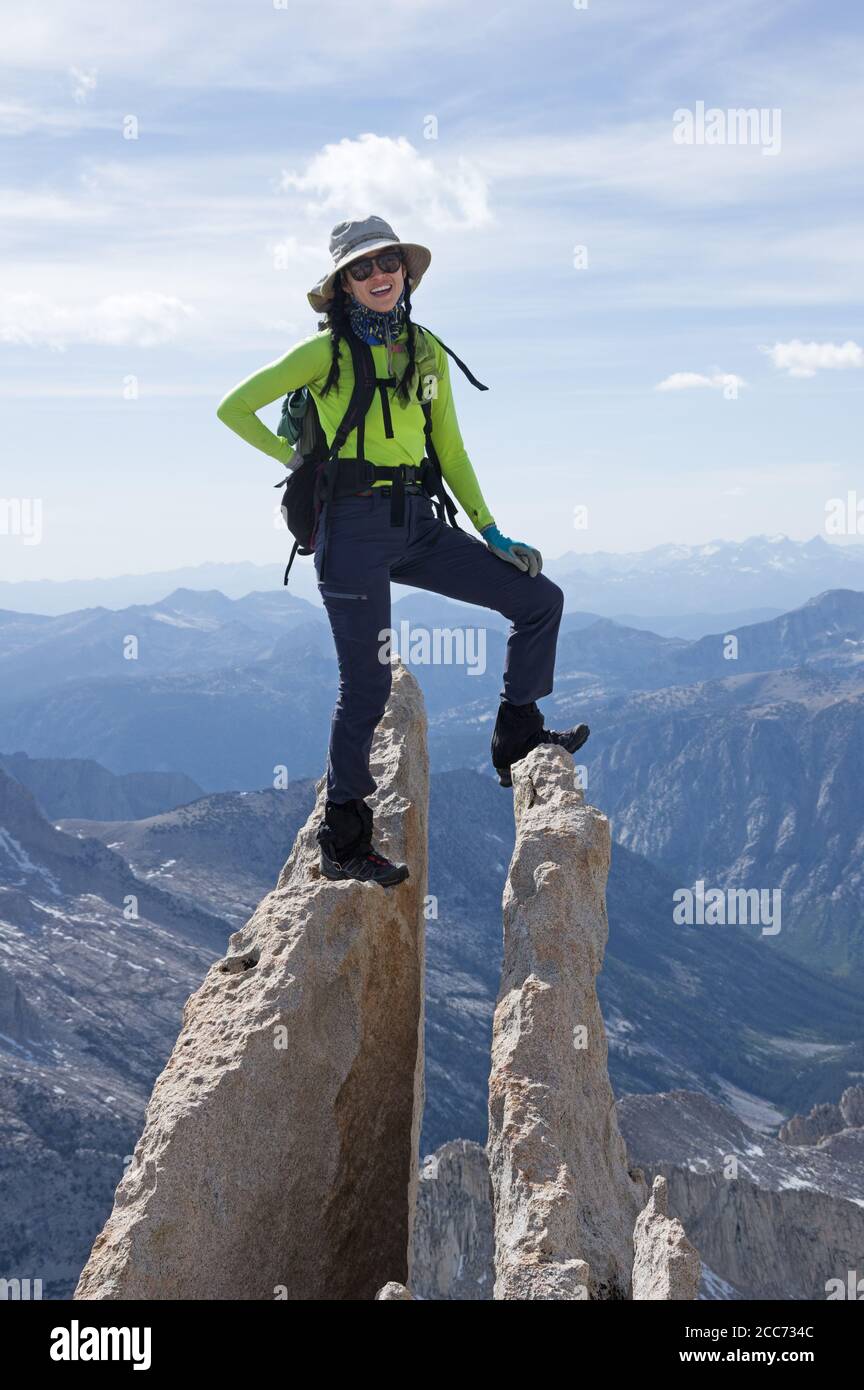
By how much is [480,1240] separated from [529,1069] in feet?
265

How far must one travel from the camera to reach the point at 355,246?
1306 cm

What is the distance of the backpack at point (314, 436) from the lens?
1293 centimetres

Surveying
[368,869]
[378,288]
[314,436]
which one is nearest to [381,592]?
[314,436]

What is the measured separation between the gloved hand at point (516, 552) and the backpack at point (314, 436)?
0.80 m

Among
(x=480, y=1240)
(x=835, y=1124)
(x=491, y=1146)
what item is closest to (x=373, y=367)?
(x=491, y=1146)

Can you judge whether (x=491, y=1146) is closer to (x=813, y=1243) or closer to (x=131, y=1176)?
(x=131, y=1176)

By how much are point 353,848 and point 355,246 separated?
21.0 feet

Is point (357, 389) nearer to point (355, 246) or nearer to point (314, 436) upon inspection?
point (314, 436)

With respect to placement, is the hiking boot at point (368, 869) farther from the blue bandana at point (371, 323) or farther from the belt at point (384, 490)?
the blue bandana at point (371, 323)

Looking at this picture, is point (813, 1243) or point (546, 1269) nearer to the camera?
point (546, 1269)

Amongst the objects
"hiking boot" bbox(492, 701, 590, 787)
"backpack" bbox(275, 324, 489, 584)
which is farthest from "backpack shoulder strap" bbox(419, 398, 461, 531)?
"hiking boot" bbox(492, 701, 590, 787)

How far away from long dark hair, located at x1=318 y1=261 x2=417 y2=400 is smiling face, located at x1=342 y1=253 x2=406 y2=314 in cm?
17

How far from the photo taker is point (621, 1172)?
14.4 metres
